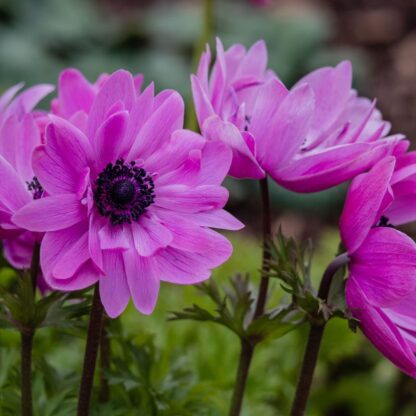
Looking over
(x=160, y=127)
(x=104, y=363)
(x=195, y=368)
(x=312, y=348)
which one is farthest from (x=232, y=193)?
(x=160, y=127)

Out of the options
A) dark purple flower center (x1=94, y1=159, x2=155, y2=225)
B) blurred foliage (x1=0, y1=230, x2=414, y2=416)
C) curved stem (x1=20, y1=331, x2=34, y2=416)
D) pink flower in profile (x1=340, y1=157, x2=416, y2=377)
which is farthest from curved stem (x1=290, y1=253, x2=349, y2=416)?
curved stem (x1=20, y1=331, x2=34, y2=416)

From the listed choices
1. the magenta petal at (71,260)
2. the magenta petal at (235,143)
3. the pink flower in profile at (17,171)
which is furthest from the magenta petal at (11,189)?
the magenta petal at (235,143)

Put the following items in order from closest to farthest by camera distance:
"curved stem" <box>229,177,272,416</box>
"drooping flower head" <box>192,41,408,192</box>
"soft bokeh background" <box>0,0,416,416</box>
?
"drooping flower head" <box>192,41,408,192</box>, "curved stem" <box>229,177,272,416</box>, "soft bokeh background" <box>0,0,416,416</box>

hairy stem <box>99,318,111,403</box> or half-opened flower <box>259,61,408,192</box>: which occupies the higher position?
half-opened flower <box>259,61,408,192</box>

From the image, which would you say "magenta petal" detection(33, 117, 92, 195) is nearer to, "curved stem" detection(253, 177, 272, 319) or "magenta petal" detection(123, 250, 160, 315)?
"magenta petal" detection(123, 250, 160, 315)

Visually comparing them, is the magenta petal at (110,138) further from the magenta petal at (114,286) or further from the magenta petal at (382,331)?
the magenta petal at (382,331)

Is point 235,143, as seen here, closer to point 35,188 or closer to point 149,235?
point 149,235

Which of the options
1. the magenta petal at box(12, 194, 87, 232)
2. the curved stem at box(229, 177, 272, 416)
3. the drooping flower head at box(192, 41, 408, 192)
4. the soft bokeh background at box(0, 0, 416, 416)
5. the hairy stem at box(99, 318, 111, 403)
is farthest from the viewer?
the soft bokeh background at box(0, 0, 416, 416)
